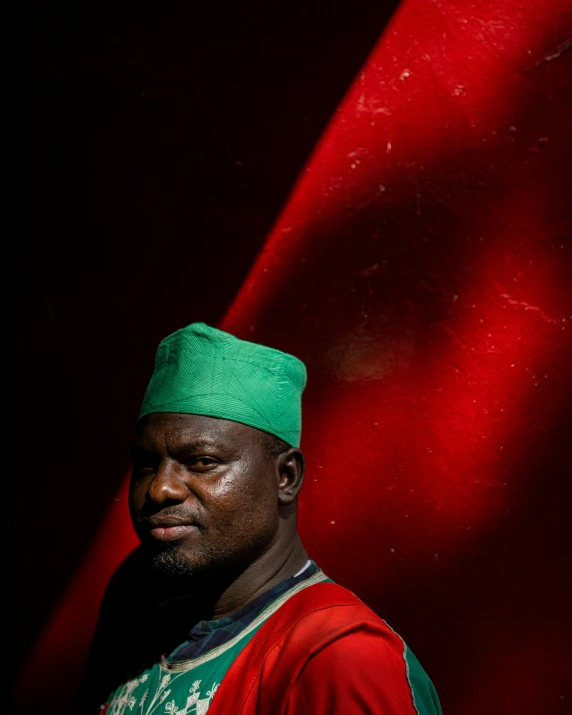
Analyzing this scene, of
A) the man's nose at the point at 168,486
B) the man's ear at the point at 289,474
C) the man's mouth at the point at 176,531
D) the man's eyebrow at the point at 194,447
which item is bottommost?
the man's ear at the point at 289,474

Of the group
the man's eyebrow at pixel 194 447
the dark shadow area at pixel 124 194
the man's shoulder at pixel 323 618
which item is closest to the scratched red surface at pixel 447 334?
the dark shadow area at pixel 124 194

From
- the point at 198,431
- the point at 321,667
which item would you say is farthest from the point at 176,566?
the point at 321,667

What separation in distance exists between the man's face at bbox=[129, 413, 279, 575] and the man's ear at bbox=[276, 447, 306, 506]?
0.12 ft

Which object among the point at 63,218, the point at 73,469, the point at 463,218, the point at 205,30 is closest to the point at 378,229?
the point at 463,218

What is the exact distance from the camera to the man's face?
1.86 meters

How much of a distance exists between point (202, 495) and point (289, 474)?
27 centimetres

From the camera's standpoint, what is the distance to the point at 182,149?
2.72 meters

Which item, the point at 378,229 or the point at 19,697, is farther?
the point at 19,697

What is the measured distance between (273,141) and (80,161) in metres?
0.71

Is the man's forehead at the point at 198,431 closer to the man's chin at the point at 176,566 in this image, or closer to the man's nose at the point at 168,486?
the man's nose at the point at 168,486

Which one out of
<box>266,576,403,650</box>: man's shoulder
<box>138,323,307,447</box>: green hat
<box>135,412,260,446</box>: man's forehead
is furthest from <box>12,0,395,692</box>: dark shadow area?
<box>266,576,403,650</box>: man's shoulder

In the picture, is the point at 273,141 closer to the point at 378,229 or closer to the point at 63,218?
the point at 378,229

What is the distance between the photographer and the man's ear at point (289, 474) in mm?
2008

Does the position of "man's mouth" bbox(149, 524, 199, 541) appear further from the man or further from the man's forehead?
the man's forehead
